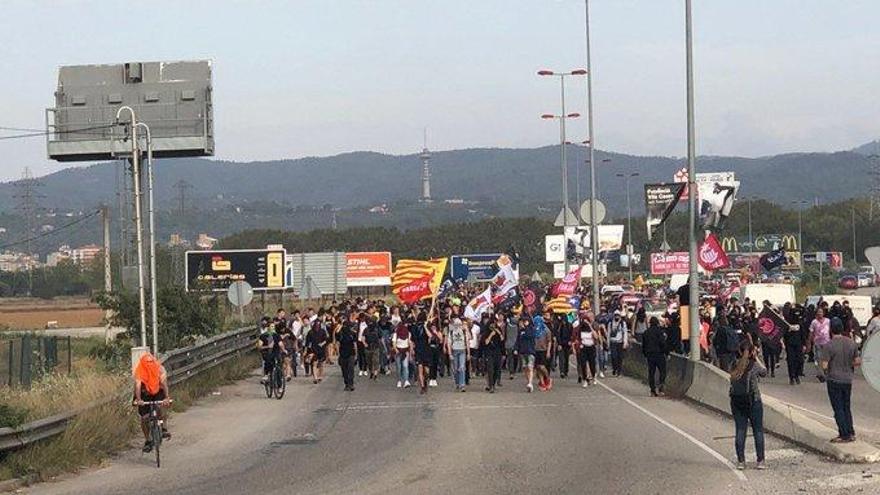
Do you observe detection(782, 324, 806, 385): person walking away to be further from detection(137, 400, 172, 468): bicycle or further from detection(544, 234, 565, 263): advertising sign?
detection(544, 234, 565, 263): advertising sign

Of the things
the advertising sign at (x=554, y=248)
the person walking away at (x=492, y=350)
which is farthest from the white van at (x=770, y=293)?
the advertising sign at (x=554, y=248)

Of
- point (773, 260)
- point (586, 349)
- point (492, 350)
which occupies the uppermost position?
point (773, 260)

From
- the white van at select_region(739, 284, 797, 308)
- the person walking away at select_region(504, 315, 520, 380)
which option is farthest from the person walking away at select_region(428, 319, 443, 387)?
the white van at select_region(739, 284, 797, 308)

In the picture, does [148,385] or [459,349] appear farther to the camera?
[459,349]

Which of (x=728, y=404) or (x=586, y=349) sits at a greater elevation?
(x=586, y=349)

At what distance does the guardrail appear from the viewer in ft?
52.4

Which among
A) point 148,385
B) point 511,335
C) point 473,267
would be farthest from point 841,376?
point 473,267

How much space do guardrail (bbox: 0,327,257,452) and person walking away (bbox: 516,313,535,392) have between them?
680 cm

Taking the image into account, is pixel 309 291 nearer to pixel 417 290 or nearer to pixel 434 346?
pixel 417 290

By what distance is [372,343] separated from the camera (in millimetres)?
32344

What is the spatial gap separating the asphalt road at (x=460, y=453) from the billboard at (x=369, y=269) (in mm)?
71618

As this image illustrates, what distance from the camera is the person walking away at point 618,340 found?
31781mm

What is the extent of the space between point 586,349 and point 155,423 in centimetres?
1390

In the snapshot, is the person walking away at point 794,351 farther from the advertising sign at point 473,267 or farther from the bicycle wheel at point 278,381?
the advertising sign at point 473,267
